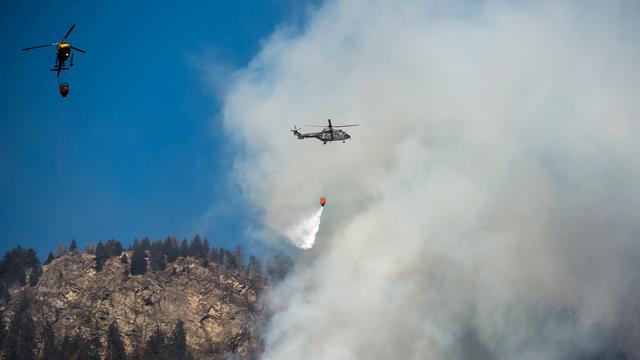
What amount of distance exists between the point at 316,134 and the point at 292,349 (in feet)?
170

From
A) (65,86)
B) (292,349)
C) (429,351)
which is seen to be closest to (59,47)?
(65,86)

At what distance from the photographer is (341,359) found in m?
190

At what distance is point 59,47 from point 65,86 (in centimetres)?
709

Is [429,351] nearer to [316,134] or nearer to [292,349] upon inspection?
[292,349]

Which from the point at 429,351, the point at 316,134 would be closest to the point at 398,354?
the point at 429,351

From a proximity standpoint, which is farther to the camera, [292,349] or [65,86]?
[292,349]

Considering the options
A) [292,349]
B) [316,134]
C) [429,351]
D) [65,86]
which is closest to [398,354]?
[429,351]

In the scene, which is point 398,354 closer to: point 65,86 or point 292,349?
point 292,349

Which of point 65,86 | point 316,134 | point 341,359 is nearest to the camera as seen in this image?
point 65,86

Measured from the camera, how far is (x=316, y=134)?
17125 centimetres

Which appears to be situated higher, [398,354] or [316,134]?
[316,134]

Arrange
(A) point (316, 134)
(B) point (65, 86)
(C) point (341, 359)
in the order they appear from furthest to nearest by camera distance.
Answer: (C) point (341, 359) < (A) point (316, 134) < (B) point (65, 86)

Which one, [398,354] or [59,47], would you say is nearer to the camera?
[59,47]

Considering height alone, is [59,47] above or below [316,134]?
below
